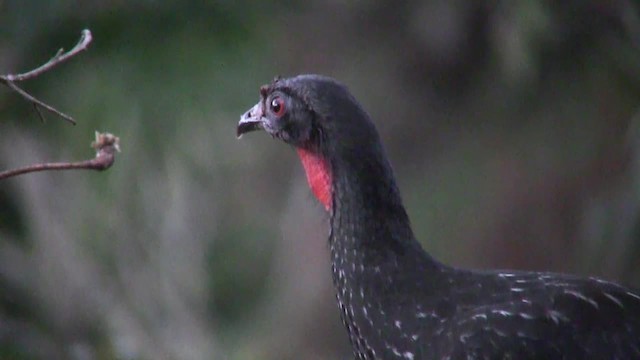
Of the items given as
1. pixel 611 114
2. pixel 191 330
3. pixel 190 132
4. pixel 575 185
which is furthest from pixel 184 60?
pixel 575 185

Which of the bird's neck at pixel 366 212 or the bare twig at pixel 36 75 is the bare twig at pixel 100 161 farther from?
the bird's neck at pixel 366 212

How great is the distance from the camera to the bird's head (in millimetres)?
4539

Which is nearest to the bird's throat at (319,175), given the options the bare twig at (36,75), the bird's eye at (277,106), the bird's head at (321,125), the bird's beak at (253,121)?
the bird's head at (321,125)

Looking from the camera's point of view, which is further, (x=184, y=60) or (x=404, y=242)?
(x=184, y=60)

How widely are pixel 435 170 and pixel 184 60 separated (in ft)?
10.7

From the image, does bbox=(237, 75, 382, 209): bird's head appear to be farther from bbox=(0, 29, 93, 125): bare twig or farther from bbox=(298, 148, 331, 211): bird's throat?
bbox=(0, 29, 93, 125): bare twig

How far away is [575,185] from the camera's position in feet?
30.2

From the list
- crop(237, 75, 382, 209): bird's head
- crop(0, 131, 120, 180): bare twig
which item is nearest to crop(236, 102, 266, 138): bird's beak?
crop(237, 75, 382, 209): bird's head

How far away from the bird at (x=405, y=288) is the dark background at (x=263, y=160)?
732mm

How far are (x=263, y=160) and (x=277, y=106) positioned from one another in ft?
19.3

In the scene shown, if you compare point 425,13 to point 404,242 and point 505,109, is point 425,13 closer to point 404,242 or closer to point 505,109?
point 505,109

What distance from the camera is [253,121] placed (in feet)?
16.3

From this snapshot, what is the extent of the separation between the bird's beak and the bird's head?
0.07 metres

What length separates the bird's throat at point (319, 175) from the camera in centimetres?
462
